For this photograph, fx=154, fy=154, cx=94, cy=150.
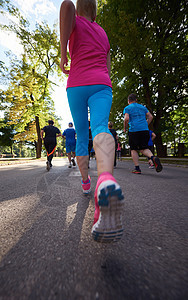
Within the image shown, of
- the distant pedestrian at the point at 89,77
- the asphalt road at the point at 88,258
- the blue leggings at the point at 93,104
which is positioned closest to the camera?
the asphalt road at the point at 88,258

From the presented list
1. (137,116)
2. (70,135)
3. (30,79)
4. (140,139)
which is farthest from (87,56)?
(30,79)

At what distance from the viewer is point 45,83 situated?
17.5 meters

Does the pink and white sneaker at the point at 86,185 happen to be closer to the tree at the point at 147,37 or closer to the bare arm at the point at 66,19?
the bare arm at the point at 66,19

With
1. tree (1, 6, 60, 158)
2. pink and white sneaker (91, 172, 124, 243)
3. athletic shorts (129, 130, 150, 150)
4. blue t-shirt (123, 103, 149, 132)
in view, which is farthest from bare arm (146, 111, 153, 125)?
tree (1, 6, 60, 158)

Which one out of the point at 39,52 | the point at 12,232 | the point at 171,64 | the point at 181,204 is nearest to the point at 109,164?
the point at 12,232

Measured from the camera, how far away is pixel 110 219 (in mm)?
804

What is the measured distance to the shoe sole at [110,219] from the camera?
2.61ft

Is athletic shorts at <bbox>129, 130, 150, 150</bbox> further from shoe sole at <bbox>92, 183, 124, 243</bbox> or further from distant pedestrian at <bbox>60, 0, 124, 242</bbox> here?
shoe sole at <bbox>92, 183, 124, 243</bbox>

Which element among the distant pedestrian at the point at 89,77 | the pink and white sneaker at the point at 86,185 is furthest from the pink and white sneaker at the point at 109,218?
the pink and white sneaker at the point at 86,185

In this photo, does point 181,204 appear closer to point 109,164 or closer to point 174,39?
point 109,164

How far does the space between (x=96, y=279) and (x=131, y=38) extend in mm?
11099

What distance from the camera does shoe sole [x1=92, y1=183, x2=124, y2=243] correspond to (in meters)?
0.80

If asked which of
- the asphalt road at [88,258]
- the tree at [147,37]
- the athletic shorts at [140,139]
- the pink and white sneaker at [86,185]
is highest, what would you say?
the tree at [147,37]

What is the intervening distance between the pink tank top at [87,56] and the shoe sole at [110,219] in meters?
1.00
